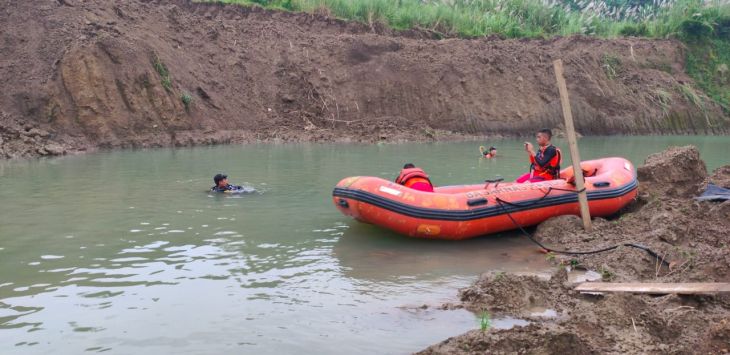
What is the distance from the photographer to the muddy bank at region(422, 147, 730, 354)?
4070mm

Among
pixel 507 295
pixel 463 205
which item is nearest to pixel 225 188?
pixel 463 205

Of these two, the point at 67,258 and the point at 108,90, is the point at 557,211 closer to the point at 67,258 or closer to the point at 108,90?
the point at 67,258

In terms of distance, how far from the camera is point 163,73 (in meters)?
19.6

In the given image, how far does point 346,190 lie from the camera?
783 cm

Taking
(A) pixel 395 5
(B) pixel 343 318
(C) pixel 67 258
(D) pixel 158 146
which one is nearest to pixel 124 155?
(D) pixel 158 146

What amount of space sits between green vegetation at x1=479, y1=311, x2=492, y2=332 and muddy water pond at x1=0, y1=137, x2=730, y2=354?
0.27 ft

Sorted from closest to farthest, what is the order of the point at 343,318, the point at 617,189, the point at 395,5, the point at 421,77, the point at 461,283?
1. the point at 343,318
2. the point at 461,283
3. the point at 617,189
4. the point at 421,77
5. the point at 395,5

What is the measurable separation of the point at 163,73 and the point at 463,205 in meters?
14.3

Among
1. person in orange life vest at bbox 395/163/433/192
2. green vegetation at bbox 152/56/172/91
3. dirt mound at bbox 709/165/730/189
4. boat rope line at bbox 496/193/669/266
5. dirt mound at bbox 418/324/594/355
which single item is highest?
green vegetation at bbox 152/56/172/91

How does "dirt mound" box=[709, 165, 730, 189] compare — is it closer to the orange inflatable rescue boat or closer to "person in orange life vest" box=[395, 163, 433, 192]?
the orange inflatable rescue boat

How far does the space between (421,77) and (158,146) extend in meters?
9.69

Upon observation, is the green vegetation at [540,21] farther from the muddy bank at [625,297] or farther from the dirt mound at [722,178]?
the muddy bank at [625,297]

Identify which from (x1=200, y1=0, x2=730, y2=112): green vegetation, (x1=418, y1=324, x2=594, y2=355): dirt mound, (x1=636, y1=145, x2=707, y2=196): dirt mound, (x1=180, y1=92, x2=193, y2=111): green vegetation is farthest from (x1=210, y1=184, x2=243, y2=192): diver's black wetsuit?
(x1=200, y1=0, x2=730, y2=112): green vegetation

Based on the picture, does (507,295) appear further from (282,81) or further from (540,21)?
(540,21)
